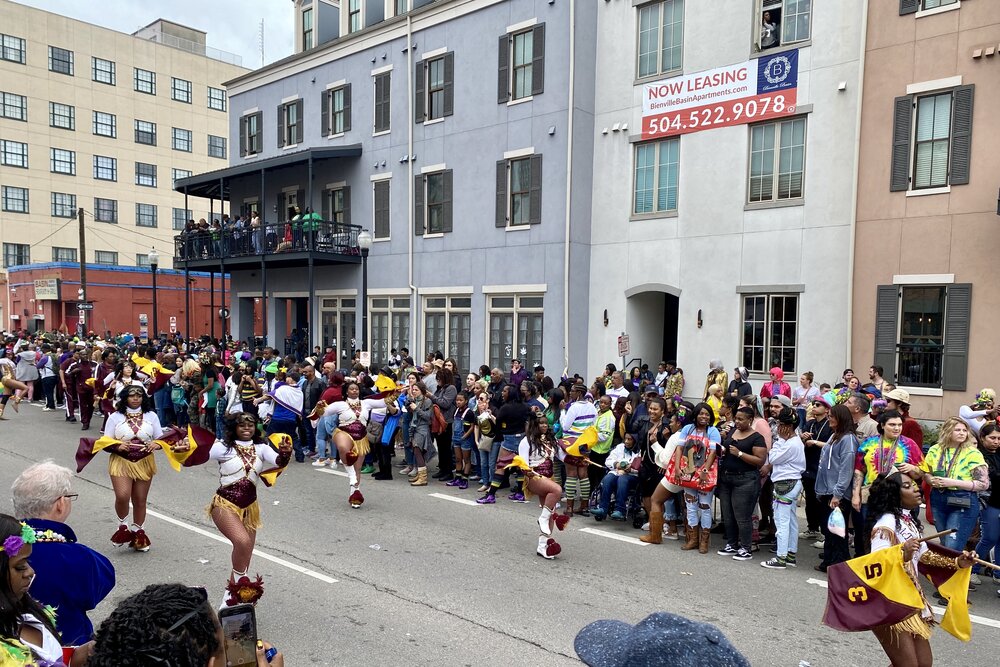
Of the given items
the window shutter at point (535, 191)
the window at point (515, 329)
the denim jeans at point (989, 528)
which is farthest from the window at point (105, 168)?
the denim jeans at point (989, 528)

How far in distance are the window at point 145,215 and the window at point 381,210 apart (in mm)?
37010

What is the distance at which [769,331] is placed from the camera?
1555 cm

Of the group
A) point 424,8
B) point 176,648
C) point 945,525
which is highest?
point 424,8

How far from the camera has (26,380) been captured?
67.1 feet

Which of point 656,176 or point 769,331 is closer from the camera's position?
point 769,331

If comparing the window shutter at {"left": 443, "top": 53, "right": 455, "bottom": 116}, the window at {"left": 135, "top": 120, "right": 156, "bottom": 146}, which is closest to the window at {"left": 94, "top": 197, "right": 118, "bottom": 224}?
the window at {"left": 135, "top": 120, "right": 156, "bottom": 146}

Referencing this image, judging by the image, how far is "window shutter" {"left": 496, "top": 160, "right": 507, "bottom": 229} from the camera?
762 inches

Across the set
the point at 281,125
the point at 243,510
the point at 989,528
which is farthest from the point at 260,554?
the point at 281,125

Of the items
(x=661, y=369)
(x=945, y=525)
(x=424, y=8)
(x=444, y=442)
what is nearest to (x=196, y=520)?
(x=444, y=442)

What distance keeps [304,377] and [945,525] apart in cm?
1108

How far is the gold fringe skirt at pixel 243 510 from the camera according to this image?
617cm

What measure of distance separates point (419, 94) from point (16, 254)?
38.5 meters

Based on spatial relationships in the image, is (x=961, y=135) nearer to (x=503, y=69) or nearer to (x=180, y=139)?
(x=503, y=69)

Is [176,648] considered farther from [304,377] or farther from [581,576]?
[304,377]
